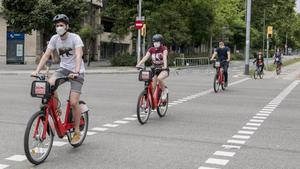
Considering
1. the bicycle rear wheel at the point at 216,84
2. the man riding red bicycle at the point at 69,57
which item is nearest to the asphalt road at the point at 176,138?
the man riding red bicycle at the point at 69,57

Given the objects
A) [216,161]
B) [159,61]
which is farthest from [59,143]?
[159,61]

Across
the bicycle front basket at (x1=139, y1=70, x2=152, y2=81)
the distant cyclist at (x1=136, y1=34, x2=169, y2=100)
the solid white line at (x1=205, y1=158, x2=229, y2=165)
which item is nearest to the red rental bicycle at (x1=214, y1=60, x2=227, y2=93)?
the distant cyclist at (x1=136, y1=34, x2=169, y2=100)

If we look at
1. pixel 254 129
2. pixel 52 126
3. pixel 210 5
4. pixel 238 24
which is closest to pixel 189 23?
pixel 210 5

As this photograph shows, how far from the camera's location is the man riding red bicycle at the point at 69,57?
6.69m

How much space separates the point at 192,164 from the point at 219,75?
11.9 metres

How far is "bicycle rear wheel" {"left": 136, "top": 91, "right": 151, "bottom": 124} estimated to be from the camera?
31.6ft

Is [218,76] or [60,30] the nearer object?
[60,30]

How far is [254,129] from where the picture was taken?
9.43m

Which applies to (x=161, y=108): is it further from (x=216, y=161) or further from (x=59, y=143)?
(x=216, y=161)

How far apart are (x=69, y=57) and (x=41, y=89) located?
88 centimetres

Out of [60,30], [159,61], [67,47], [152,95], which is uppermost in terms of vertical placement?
[60,30]

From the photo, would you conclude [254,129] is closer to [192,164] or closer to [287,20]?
[192,164]

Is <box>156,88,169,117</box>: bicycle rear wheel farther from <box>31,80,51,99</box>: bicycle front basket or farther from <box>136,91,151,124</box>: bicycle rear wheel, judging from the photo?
<box>31,80,51,99</box>: bicycle front basket

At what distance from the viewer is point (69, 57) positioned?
702 cm
